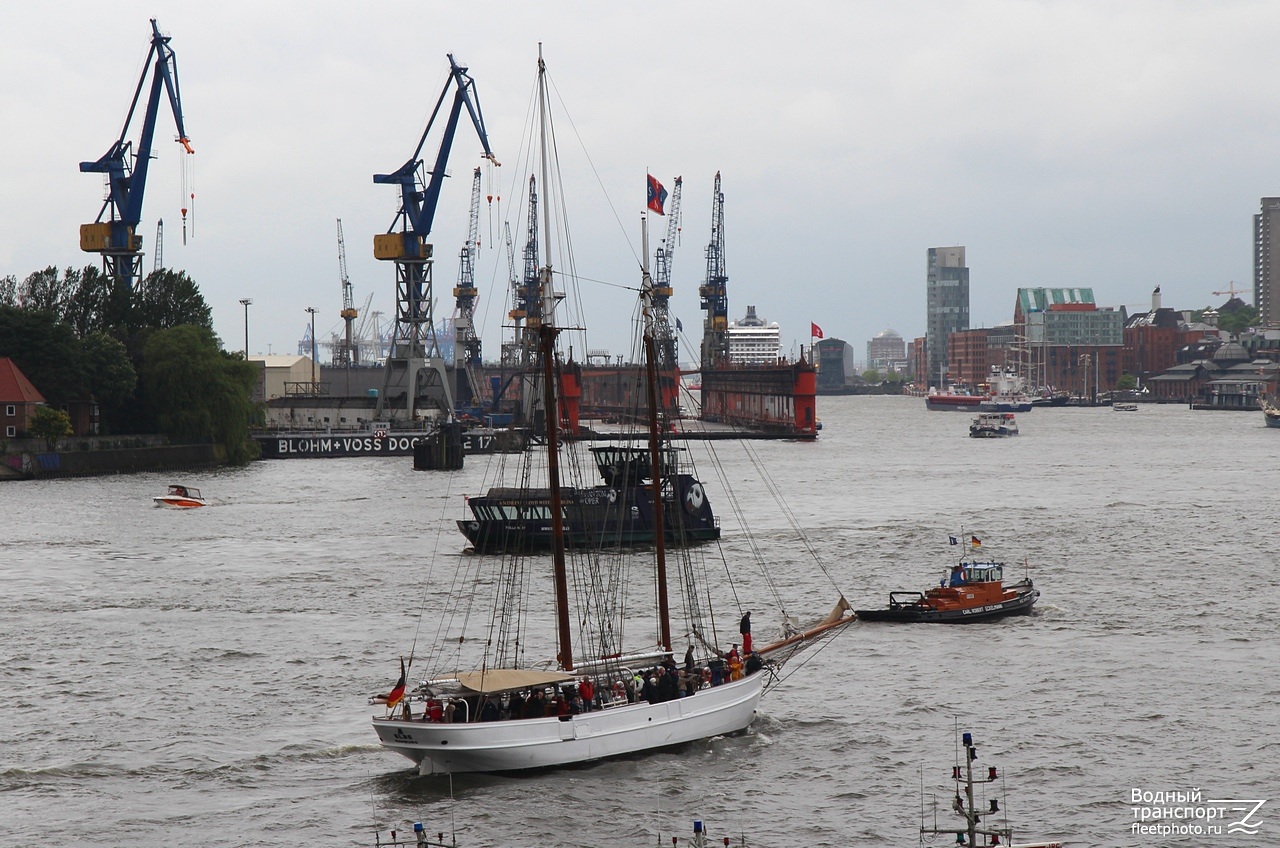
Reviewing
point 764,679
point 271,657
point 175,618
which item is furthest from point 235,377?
point 764,679

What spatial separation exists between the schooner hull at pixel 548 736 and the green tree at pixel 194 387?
277ft

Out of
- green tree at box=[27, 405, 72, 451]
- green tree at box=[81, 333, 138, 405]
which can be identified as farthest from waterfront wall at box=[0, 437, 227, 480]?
green tree at box=[81, 333, 138, 405]

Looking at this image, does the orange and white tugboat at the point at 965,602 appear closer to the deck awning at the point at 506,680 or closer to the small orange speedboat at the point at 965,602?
the small orange speedboat at the point at 965,602

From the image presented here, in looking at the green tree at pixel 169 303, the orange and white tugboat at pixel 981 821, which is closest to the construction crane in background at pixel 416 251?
the green tree at pixel 169 303

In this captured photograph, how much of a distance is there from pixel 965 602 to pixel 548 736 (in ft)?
63.6

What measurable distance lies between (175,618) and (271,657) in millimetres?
7374

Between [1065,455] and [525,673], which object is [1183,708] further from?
[1065,455]

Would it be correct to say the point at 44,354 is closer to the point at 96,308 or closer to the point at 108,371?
the point at 108,371

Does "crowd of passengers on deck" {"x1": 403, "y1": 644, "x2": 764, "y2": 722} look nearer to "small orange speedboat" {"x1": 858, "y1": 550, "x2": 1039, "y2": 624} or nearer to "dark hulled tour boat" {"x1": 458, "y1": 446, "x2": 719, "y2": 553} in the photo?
"small orange speedboat" {"x1": 858, "y1": 550, "x2": 1039, "y2": 624}

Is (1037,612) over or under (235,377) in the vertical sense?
under

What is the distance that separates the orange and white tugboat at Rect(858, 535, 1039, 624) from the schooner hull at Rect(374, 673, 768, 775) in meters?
14.9

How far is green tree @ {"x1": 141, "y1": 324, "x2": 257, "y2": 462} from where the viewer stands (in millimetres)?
105562

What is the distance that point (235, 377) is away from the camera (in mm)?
110312

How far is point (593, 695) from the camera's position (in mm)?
27875
